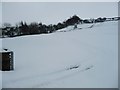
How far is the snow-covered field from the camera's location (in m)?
3.30

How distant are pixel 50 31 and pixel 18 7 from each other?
1.64 ft

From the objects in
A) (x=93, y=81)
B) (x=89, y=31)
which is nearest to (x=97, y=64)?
(x=93, y=81)

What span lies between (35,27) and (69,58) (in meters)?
0.58

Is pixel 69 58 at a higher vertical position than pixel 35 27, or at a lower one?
lower

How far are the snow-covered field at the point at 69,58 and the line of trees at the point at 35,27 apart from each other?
0.06m

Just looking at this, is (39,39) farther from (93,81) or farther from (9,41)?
(93,81)

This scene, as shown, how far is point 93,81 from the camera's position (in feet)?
10.9

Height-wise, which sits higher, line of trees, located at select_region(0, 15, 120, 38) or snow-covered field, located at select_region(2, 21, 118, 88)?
line of trees, located at select_region(0, 15, 120, 38)

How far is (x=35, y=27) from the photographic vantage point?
11.0ft

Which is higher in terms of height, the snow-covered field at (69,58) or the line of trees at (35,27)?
the line of trees at (35,27)

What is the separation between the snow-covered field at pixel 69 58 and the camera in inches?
130

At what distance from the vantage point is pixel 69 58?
3.34 metres

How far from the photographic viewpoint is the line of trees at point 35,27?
3.34 meters

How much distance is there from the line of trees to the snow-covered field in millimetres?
55
